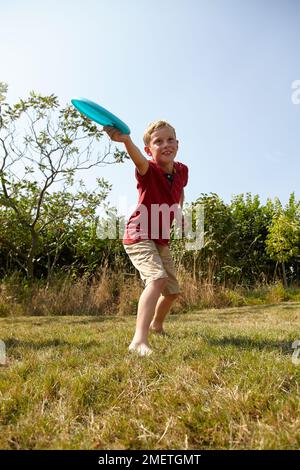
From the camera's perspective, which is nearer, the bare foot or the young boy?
the bare foot

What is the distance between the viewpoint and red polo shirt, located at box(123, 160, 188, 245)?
119 inches

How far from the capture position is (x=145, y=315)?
104 inches

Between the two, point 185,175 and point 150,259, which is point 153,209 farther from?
point 185,175

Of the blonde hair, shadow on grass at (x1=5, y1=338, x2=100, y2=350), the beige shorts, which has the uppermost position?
the blonde hair

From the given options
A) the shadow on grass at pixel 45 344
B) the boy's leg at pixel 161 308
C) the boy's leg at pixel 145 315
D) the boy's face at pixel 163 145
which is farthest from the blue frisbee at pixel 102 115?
the shadow on grass at pixel 45 344

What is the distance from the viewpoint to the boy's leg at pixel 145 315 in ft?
8.32

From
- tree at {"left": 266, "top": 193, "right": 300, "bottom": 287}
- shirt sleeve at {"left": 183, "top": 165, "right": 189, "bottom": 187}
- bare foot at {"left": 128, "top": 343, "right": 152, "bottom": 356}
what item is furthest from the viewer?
tree at {"left": 266, "top": 193, "right": 300, "bottom": 287}

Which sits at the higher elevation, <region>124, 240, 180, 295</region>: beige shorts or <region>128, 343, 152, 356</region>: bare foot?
<region>124, 240, 180, 295</region>: beige shorts

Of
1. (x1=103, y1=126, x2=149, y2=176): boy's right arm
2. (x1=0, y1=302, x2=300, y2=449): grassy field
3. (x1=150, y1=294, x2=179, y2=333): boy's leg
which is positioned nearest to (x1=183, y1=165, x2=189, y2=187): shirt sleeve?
(x1=103, y1=126, x2=149, y2=176): boy's right arm

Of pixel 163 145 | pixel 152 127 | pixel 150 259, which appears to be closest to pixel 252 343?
pixel 150 259

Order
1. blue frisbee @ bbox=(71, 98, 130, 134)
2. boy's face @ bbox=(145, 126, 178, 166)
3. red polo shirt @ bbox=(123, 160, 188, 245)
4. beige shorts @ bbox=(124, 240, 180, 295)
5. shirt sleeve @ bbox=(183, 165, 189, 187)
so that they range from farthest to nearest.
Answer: shirt sleeve @ bbox=(183, 165, 189, 187) < boy's face @ bbox=(145, 126, 178, 166) < red polo shirt @ bbox=(123, 160, 188, 245) < beige shorts @ bbox=(124, 240, 180, 295) < blue frisbee @ bbox=(71, 98, 130, 134)

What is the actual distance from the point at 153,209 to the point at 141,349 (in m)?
1.05

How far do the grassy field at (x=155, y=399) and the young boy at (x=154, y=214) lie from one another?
1.41ft

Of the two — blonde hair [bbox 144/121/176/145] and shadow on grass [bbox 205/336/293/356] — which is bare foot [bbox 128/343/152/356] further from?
blonde hair [bbox 144/121/176/145]
